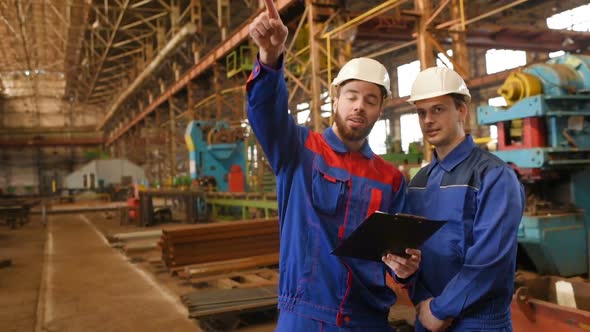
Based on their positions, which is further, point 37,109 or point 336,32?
point 37,109

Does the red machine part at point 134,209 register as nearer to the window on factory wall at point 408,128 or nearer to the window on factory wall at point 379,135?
the window on factory wall at point 379,135

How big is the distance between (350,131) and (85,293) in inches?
214

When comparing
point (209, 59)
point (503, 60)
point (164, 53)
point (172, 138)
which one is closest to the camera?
point (209, 59)

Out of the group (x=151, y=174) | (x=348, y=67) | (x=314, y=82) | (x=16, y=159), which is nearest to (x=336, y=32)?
(x=314, y=82)

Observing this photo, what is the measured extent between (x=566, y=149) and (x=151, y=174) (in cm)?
2831

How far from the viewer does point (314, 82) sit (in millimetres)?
9781

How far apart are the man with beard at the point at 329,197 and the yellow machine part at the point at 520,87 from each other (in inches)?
115

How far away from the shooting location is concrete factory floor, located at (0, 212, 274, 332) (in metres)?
4.98

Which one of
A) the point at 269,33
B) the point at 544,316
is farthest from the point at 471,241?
the point at 544,316

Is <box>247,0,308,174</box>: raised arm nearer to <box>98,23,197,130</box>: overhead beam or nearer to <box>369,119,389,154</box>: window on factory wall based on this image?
<box>98,23,197,130</box>: overhead beam

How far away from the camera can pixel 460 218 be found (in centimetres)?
191

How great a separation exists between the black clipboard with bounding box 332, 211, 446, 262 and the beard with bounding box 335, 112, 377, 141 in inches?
19.4

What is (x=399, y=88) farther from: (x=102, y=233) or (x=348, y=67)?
(x=348, y=67)

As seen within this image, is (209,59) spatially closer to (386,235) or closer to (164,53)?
(164,53)
